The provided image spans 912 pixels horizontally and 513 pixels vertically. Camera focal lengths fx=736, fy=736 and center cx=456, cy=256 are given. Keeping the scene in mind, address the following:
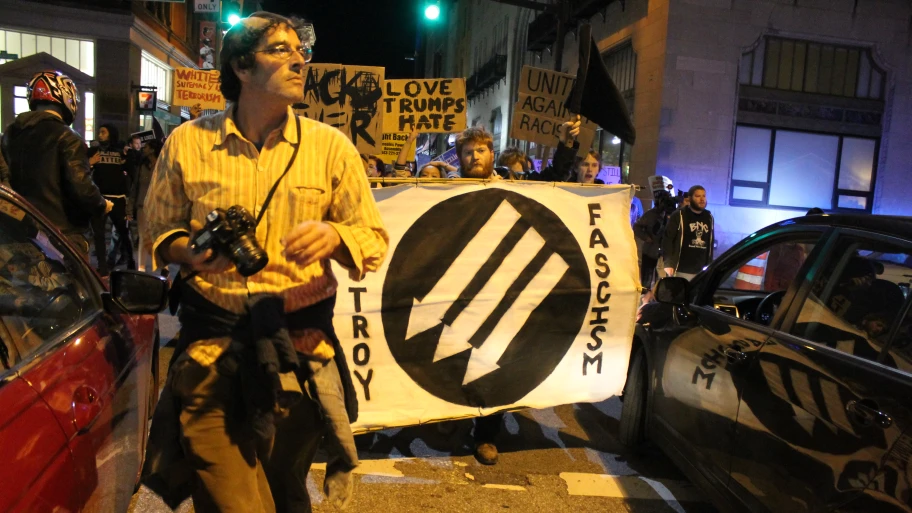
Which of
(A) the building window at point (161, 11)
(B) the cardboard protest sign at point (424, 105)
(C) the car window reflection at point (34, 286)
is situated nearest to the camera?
(C) the car window reflection at point (34, 286)

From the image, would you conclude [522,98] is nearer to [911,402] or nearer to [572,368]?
[572,368]

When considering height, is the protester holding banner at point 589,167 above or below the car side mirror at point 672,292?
above

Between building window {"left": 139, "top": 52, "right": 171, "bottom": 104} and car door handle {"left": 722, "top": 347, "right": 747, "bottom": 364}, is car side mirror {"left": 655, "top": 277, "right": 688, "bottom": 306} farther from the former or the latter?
building window {"left": 139, "top": 52, "right": 171, "bottom": 104}

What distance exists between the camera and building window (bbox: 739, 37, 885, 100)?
15445 mm

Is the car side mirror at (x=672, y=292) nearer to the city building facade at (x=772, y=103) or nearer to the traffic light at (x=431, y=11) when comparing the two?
the city building facade at (x=772, y=103)

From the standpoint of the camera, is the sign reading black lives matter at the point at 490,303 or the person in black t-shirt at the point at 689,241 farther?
the person in black t-shirt at the point at 689,241

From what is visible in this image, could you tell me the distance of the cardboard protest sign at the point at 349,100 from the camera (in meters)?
7.64

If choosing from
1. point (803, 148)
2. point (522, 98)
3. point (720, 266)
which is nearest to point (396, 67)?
point (803, 148)

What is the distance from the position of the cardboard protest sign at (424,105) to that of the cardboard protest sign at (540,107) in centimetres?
67

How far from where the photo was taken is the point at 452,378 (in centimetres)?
408

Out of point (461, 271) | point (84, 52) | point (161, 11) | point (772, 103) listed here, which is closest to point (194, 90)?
point (461, 271)

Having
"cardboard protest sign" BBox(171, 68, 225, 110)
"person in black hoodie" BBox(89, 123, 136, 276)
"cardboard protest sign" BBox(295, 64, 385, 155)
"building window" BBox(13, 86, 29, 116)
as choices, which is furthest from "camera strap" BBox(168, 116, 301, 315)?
"building window" BBox(13, 86, 29, 116)

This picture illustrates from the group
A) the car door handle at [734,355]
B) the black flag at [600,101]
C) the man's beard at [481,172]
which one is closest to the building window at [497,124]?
the black flag at [600,101]

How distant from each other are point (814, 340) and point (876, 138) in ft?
51.0
